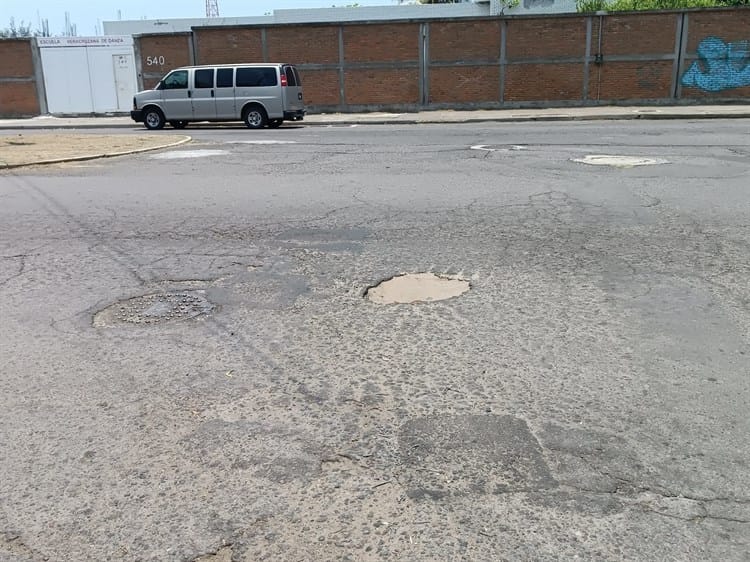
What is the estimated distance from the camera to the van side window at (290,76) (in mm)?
22000

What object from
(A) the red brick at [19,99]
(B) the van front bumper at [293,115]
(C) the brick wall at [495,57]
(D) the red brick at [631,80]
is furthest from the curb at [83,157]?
(A) the red brick at [19,99]

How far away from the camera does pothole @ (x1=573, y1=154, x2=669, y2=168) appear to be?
1172cm

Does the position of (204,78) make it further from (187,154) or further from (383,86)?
(383,86)

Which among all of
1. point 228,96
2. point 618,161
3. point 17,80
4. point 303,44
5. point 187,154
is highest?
point 303,44

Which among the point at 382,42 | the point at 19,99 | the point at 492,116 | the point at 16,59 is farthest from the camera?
the point at 19,99

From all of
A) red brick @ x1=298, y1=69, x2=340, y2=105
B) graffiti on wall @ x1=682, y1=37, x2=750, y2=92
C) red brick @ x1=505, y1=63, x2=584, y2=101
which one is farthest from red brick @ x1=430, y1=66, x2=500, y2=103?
graffiti on wall @ x1=682, y1=37, x2=750, y2=92

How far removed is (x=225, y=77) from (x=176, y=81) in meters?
1.80

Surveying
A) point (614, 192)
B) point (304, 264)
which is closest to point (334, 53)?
point (614, 192)

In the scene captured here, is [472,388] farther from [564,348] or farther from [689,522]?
[689,522]

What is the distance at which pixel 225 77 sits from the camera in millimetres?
22188

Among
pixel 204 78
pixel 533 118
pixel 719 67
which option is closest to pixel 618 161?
pixel 533 118

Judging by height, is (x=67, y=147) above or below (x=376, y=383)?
above

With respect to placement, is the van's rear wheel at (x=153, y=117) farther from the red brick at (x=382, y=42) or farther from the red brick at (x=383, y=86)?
the red brick at (x=382, y=42)

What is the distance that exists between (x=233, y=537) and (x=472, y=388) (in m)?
1.73
